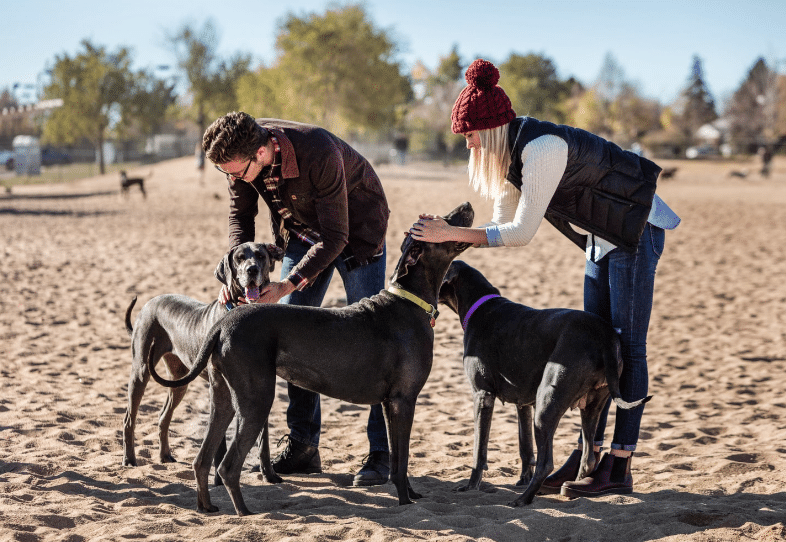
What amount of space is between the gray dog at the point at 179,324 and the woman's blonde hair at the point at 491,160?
114 centimetres

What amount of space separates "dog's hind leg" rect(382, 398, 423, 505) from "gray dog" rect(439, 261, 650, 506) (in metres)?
0.44

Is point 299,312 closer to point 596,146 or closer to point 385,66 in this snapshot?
point 596,146

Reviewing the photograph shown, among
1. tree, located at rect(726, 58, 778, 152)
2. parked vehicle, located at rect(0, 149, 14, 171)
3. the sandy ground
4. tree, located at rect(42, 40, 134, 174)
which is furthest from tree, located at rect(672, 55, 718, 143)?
the sandy ground

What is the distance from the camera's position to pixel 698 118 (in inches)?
3610

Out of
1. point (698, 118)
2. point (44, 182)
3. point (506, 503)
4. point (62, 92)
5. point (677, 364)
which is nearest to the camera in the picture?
point (506, 503)

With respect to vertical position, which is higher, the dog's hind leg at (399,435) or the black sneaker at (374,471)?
the dog's hind leg at (399,435)

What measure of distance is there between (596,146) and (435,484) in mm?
2020

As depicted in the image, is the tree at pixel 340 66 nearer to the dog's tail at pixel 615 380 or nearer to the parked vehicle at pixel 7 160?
the parked vehicle at pixel 7 160

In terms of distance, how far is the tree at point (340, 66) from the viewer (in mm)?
44781

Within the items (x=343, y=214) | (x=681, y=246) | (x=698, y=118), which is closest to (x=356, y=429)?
(x=343, y=214)

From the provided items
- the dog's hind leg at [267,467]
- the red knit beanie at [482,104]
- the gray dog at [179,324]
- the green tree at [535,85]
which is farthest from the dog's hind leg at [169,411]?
Answer: the green tree at [535,85]

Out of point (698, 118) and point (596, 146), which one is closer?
point (596, 146)

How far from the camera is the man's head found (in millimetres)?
3301

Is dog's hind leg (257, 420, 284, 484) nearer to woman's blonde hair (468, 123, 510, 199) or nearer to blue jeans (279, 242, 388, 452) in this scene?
blue jeans (279, 242, 388, 452)
